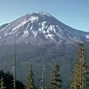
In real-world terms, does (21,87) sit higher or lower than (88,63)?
lower

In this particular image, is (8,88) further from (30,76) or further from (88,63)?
(88,63)

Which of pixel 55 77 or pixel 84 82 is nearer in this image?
pixel 84 82

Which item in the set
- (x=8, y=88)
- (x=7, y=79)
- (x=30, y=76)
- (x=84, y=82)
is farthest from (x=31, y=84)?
(x=7, y=79)

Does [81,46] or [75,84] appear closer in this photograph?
[81,46]

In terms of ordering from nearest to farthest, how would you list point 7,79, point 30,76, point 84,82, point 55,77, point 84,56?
point 84,56, point 84,82, point 55,77, point 30,76, point 7,79

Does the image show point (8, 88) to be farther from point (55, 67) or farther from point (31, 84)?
point (55, 67)

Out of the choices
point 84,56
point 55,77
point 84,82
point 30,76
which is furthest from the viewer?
point 30,76

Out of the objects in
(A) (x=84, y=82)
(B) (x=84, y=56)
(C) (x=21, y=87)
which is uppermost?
(B) (x=84, y=56)

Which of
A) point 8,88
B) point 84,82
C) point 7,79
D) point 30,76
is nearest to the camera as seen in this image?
point 84,82

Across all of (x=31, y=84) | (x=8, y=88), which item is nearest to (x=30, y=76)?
(x=31, y=84)
